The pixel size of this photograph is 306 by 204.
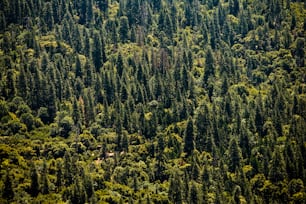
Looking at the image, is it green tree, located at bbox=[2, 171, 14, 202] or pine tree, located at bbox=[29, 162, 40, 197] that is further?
pine tree, located at bbox=[29, 162, 40, 197]

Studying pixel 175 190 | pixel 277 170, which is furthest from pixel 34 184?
pixel 277 170

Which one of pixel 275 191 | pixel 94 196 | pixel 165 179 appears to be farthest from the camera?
pixel 165 179

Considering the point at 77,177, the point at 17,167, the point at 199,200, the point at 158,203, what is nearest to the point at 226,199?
the point at 199,200

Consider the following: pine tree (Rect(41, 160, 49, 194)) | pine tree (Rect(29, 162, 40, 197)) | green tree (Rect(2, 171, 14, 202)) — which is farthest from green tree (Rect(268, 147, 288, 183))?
green tree (Rect(2, 171, 14, 202))

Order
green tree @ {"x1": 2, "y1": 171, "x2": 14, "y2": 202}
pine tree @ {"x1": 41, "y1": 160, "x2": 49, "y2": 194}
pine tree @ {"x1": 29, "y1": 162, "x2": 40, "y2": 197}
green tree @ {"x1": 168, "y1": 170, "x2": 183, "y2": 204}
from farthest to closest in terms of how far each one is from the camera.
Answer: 1. green tree @ {"x1": 168, "y1": 170, "x2": 183, "y2": 204}
2. pine tree @ {"x1": 29, "y1": 162, "x2": 40, "y2": 197}
3. pine tree @ {"x1": 41, "y1": 160, "x2": 49, "y2": 194}
4. green tree @ {"x1": 2, "y1": 171, "x2": 14, "y2": 202}

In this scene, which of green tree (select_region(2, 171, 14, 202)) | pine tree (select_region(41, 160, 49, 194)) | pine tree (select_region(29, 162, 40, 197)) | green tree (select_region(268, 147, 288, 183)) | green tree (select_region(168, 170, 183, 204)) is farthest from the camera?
green tree (select_region(268, 147, 288, 183))

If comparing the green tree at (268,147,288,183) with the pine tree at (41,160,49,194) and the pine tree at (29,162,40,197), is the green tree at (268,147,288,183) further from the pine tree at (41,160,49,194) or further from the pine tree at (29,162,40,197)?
the pine tree at (29,162,40,197)

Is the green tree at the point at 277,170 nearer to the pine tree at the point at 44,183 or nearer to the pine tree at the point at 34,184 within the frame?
the pine tree at the point at 44,183

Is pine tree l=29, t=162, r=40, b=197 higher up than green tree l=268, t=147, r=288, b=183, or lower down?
higher up

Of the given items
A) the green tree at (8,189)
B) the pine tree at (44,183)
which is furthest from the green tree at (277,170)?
the green tree at (8,189)

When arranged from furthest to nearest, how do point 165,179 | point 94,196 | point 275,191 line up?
point 165,179 < point 275,191 < point 94,196

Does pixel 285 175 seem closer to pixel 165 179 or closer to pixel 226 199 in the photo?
pixel 226 199
